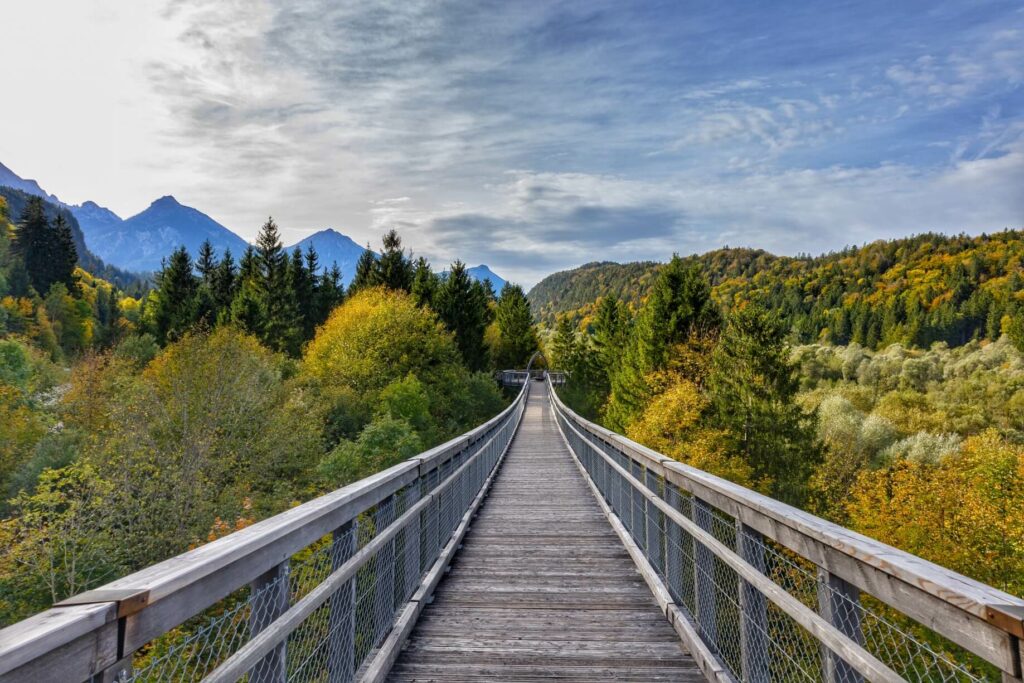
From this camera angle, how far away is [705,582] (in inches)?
149

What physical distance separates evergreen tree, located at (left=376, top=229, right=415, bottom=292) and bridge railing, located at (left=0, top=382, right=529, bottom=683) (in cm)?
4492

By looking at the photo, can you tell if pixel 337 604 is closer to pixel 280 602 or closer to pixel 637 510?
pixel 280 602

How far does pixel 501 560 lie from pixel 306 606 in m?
3.92

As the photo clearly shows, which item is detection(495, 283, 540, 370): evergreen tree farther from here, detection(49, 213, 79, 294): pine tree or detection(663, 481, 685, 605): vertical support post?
detection(663, 481, 685, 605): vertical support post

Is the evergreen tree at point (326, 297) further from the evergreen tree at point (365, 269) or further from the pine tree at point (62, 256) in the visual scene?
the pine tree at point (62, 256)

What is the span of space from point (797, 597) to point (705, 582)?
869 millimetres

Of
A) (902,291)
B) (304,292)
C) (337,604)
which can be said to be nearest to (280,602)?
(337,604)

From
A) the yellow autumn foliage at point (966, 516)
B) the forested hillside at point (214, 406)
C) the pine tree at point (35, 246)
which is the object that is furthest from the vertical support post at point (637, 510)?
the pine tree at point (35, 246)

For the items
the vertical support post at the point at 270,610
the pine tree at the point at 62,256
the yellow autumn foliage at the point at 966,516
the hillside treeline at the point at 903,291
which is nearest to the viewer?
the vertical support post at the point at 270,610

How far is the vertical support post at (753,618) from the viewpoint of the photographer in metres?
2.85

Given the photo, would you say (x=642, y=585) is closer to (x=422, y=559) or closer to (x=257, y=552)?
(x=422, y=559)

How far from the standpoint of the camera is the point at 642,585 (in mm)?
5168

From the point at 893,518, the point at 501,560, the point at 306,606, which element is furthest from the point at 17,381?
the point at 893,518

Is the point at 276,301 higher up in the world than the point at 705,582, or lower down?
higher up
